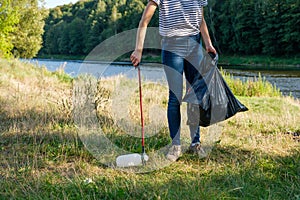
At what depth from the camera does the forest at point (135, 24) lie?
84.2ft

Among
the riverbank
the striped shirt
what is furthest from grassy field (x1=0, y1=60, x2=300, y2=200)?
the riverbank

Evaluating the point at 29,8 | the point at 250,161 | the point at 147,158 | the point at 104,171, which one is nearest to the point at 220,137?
the point at 250,161

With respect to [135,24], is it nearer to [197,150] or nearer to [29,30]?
[29,30]

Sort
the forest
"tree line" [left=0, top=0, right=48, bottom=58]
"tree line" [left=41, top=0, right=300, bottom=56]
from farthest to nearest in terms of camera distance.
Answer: "tree line" [left=41, top=0, right=300, bottom=56] < the forest < "tree line" [left=0, top=0, right=48, bottom=58]

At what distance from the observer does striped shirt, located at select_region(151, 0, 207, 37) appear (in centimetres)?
295

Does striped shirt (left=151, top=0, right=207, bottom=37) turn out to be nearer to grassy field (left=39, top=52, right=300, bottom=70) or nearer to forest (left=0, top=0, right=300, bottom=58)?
forest (left=0, top=0, right=300, bottom=58)

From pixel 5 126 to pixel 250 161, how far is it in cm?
264

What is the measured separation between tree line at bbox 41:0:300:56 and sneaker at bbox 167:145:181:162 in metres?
32.5

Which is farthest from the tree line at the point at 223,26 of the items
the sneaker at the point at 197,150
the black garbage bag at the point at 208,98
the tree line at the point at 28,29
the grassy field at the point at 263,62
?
the sneaker at the point at 197,150

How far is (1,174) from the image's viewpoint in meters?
2.56

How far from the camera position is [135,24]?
148ft

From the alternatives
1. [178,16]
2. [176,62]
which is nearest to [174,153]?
[176,62]

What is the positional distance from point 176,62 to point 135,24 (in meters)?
43.3

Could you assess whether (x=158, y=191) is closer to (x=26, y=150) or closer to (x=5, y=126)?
(x=26, y=150)
